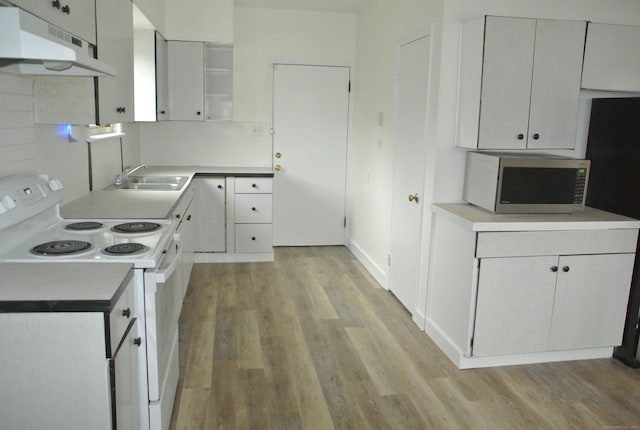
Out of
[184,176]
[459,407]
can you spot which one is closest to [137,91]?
[184,176]

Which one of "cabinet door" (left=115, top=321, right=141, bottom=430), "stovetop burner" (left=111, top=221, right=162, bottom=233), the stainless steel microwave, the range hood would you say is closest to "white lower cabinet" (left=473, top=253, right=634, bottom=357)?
the stainless steel microwave

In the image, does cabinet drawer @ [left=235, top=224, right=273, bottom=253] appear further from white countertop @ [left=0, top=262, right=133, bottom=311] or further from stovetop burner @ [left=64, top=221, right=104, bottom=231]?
white countertop @ [left=0, top=262, right=133, bottom=311]

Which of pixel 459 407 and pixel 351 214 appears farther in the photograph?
pixel 351 214

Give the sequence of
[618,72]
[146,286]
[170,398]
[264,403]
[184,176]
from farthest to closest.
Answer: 1. [184,176]
2. [618,72]
3. [264,403]
4. [170,398]
5. [146,286]

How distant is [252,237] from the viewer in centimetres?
532

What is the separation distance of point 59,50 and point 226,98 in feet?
12.2

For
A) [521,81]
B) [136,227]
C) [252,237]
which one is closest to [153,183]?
[252,237]

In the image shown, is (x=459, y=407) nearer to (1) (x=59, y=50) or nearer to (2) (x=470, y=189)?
(2) (x=470, y=189)

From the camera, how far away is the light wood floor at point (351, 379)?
267 centimetres

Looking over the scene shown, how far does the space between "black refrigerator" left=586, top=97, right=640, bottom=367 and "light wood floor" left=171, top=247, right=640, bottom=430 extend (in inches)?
12.2

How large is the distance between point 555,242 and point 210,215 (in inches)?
127

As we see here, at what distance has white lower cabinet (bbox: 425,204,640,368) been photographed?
3.12 meters

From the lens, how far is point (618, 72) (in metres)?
3.44

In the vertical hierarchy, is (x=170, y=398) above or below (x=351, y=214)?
below
